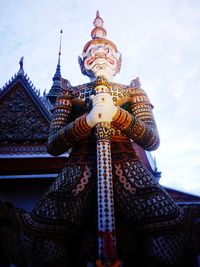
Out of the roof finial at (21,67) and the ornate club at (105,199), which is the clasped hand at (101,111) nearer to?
the ornate club at (105,199)

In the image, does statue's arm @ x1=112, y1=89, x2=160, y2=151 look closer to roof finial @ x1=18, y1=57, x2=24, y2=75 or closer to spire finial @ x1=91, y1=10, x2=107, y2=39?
spire finial @ x1=91, y1=10, x2=107, y2=39

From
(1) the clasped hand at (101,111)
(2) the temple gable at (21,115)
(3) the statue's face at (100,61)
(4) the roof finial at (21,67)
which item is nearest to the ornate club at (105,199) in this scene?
(1) the clasped hand at (101,111)

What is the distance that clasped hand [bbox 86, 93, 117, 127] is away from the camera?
1985mm

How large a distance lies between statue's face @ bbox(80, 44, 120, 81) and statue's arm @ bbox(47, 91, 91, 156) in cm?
40

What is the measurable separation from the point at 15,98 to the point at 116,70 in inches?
174

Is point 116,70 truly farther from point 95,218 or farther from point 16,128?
point 16,128

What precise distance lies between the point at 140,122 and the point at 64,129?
0.68 metres

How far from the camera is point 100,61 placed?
2.67 meters

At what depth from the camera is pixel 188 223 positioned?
5.75ft

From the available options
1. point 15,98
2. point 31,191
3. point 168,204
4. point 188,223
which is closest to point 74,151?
point 168,204

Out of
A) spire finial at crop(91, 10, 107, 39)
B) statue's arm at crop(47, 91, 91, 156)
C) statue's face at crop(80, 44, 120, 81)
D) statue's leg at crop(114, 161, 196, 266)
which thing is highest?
spire finial at crop(91, 10, 107, 39)

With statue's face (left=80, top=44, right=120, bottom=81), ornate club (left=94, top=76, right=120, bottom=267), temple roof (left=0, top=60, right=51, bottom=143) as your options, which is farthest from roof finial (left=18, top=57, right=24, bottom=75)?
ornate club (left=94, top=76, right=120, bottom=267)

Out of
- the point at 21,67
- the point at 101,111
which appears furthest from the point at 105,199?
the point at 21,67

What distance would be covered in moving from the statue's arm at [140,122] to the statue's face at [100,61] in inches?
16.6
